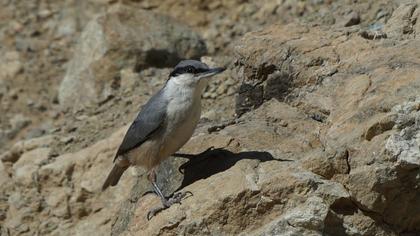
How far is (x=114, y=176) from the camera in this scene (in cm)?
787

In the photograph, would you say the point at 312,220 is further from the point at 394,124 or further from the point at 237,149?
the point at 237,149

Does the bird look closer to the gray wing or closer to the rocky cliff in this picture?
the gray wing

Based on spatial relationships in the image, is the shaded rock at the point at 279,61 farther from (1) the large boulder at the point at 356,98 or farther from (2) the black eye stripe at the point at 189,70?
(2) the black eye stripe at the point at 189,70

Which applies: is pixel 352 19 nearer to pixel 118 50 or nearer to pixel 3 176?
pixel 118 50

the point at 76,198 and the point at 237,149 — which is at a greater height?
the point at 237,149

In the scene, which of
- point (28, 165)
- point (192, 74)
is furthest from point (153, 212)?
point (28, 165)

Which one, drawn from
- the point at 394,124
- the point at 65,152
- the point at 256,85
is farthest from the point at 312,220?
the point at 65,152

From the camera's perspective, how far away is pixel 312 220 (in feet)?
18.8

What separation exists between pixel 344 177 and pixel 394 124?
54cm

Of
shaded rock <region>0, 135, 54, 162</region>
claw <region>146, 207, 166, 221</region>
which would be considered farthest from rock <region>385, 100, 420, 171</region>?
shaded rock <region>0, 135, 54, 162</region>

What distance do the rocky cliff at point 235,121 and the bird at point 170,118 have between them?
26 cm

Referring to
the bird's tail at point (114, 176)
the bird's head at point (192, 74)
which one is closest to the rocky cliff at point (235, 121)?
the bird's tail at point (114, 176)

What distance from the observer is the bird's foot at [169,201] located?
6410 millimetres

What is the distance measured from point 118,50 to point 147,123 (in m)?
3.55
